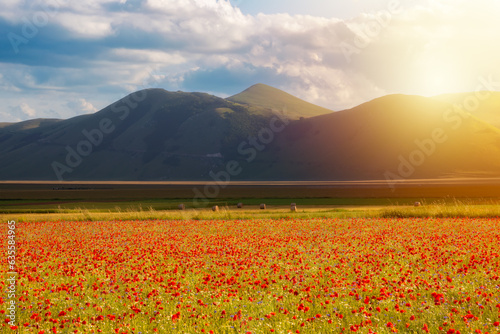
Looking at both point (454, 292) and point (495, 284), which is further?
point (495, 284)

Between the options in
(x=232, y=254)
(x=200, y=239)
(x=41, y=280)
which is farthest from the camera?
(x=200, y=239)

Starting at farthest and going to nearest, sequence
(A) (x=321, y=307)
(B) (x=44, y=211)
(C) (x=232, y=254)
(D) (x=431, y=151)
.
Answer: (D) (x=431, y=151) → (B) (x=44, y=211) → (C) (x=232, y=254) → (A) (x=321, y=307)

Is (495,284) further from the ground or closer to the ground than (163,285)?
closer to the ground

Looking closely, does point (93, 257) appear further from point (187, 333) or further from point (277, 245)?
point (187, 333)

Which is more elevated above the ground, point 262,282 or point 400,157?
point 400,157

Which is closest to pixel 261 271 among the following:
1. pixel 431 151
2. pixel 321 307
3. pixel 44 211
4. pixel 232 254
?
pixel 232 254

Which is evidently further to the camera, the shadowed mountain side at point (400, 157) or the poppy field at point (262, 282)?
the shadowed mountain side at point (400, 157)

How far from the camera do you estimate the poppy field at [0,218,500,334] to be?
30.8ft

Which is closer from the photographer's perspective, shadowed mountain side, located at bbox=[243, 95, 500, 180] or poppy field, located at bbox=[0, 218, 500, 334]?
poppy field, located at bbox=[0, 218, 500, 334]

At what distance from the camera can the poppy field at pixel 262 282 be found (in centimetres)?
940

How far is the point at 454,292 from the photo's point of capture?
11.3 m

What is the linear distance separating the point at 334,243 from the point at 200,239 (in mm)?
6025

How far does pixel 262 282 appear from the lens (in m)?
12.9

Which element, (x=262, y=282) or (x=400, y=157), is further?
(x=400, y=157)
